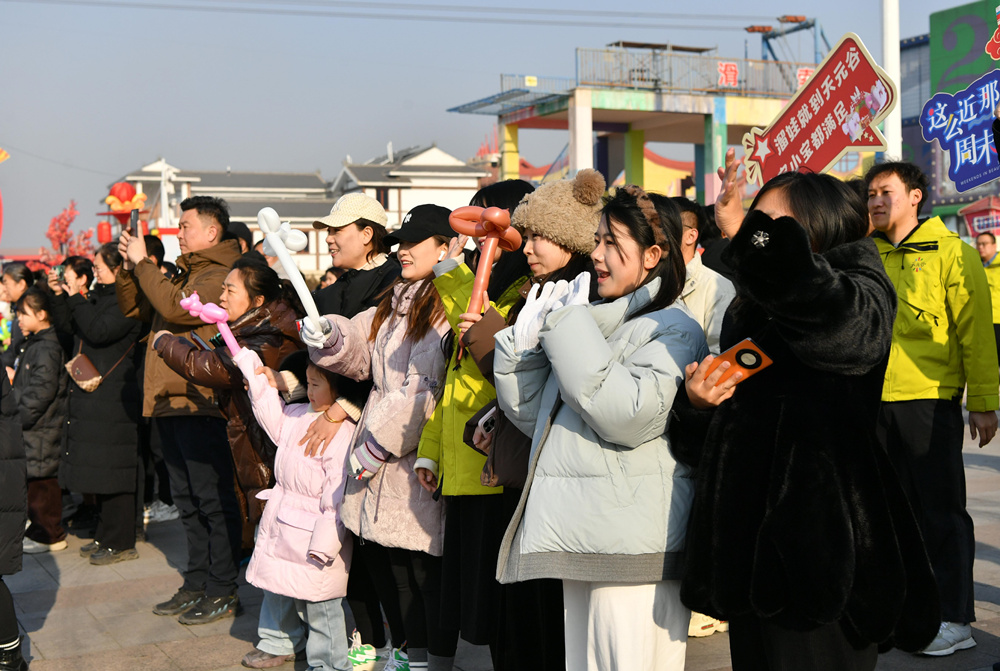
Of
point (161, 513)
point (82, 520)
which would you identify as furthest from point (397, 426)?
point (82, 520)

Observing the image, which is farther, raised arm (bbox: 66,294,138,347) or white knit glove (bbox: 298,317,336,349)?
raised arm (bbox: 66,294,138,347)

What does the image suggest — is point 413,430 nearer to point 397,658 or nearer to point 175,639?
point 397,658

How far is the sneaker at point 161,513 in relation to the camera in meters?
7.45

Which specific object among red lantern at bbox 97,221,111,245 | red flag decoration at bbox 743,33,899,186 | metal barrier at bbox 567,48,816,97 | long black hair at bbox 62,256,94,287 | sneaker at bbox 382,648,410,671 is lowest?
sneaker at bbox 382,648,410,671

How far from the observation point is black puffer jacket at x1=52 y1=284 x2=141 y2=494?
6.21m

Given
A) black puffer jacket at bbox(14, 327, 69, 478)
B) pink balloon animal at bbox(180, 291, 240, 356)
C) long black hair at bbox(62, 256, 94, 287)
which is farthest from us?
long black hair at bbox(62, 256, 94, 287)

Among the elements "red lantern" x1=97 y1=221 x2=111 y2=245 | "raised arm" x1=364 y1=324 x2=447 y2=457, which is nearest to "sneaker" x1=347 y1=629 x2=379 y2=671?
"raised arm" x1=364 y1=324 x2=447 y2=457

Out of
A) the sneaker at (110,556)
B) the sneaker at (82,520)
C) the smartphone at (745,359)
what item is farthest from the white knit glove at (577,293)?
the sneaker at (82,520)

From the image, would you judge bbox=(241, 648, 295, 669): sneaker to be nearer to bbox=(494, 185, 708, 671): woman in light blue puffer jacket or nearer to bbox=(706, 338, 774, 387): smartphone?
bbox=(494, 185, 708, 671): woman in light blue puffer jacket

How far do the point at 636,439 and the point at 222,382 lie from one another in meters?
2.55

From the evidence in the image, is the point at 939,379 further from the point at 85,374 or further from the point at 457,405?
the point at 85,374

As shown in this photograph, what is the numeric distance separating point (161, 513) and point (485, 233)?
529 cm

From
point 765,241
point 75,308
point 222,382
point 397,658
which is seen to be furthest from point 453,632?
point 75,308

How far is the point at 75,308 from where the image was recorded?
634cm
